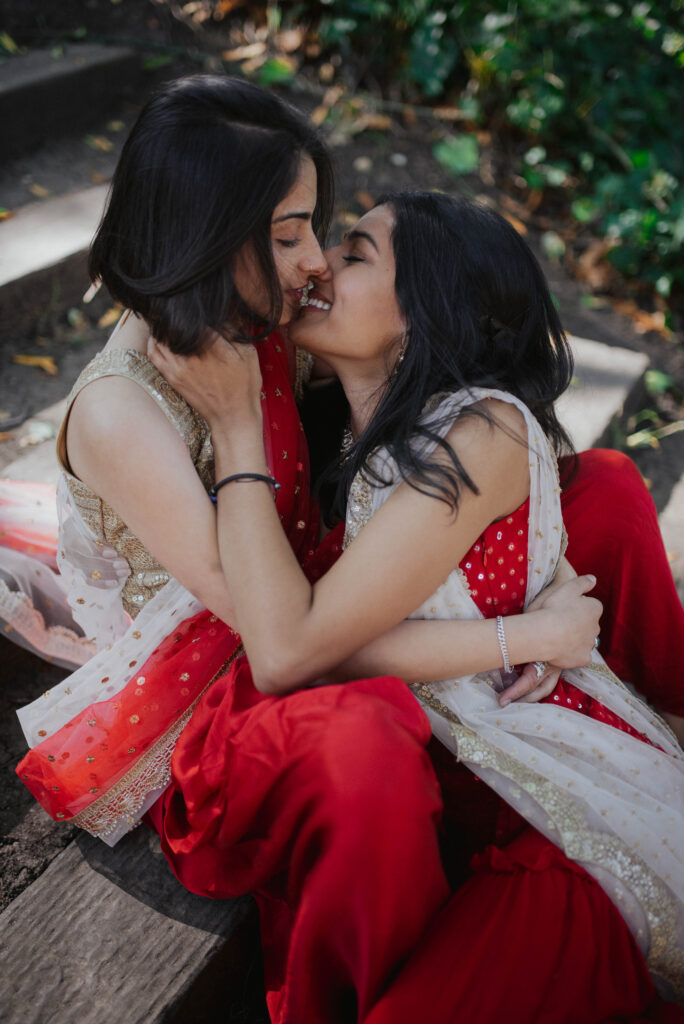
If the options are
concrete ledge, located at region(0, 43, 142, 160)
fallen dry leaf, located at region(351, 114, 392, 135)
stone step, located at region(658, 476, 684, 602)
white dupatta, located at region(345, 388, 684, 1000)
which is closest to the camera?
white dupatta, located at region(345, 388, 684, 1000)

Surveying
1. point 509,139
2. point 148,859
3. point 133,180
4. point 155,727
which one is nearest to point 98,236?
point 133,180

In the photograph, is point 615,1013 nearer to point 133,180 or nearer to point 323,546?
point 323,546

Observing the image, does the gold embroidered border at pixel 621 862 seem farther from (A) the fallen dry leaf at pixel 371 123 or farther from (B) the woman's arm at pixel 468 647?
(A) the fallen dry leaf at pixel 371 123

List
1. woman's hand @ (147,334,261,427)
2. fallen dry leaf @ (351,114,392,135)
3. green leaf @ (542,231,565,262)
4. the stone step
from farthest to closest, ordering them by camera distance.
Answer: fallen dry leaf @ (351,114,392,135) < green leaf @ (542,231,565,262) < the stone step < woman's hand @ (147,334,261,427)

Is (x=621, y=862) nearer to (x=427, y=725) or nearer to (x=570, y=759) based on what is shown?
(x=570, y=759)

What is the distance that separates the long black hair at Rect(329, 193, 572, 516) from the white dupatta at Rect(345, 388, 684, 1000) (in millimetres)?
59

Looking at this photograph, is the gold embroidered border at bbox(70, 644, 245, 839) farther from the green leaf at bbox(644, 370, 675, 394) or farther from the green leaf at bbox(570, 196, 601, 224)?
the green leaf at bbox(570, 196, 601, 224)

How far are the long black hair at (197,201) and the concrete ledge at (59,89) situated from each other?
2.34 m

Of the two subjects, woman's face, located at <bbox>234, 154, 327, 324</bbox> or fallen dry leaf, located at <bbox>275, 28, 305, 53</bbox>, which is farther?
fallen dry leaf, located at <bbox>275, 28, 305, 53</bbox>

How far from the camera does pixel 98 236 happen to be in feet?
5.25

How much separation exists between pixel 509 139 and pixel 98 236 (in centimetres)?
354

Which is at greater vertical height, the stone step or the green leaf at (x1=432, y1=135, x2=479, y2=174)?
the green leaf at (x1=432, y1=135, x2=479, y2=174)

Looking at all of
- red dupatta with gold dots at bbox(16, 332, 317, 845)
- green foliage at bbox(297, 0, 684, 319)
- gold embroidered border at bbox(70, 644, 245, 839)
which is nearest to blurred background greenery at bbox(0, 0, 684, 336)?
green foliage at bbox(297, 0, 684, 319)

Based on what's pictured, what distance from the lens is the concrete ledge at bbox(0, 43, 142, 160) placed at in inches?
135
